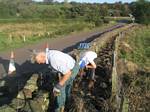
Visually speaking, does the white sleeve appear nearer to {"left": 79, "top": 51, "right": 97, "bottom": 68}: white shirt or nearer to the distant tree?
{"left": 79, "top": 51, "right": 97, "bottom": 68}: white shirt

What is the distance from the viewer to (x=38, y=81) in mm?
11250

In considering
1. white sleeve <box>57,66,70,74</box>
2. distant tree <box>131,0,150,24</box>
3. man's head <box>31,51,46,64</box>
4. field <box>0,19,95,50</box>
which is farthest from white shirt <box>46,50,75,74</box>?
distant tree <box>131,0,150,24</box>

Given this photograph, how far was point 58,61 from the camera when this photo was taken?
868 centimetres

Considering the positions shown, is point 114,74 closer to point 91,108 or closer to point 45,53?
point 91,108

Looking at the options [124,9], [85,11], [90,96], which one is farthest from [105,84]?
[124,9]

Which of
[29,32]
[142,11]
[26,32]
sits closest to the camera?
[26,32]

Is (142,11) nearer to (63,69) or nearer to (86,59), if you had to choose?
(86,59)

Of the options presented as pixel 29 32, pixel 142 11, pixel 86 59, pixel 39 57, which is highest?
pixel 39 57

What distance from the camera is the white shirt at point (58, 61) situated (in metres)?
8.59

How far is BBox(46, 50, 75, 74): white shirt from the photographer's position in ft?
28.2

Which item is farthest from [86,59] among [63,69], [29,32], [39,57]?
[29,32]

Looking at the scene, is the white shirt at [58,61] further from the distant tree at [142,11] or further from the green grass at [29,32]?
the distant tree at [142,11]

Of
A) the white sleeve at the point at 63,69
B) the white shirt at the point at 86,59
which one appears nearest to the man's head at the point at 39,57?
the white sleeve at the point at 63,69

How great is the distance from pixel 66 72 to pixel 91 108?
1.22 m
